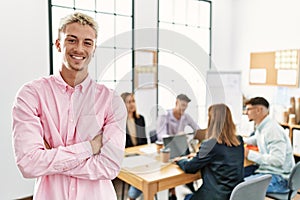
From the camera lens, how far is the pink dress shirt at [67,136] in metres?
0.95

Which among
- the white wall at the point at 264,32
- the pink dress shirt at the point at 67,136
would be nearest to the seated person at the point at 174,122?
the pink dress shirt at the point at 67,136

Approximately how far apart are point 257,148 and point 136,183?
1355 mm

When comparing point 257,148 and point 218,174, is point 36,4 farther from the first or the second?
point 257,148

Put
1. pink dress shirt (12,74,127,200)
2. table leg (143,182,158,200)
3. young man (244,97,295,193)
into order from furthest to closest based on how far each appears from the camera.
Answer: young man (244,97,295,193), table leg (143,182,158,200), pink dress shirt (12,74,127,200)

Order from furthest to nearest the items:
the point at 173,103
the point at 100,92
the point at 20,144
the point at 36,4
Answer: the point at 36,4
the point at 173,103
the point at 100,92
the point at 20,144

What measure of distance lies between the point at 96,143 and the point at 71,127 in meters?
0.12

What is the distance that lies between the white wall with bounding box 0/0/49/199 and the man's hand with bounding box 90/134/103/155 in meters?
2.10

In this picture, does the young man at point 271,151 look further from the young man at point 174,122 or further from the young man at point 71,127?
the young man at point 71,127

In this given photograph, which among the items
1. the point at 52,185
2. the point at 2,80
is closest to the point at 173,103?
the point at 52,185

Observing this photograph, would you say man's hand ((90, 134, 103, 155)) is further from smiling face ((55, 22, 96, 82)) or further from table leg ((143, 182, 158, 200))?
table leg ((143, 182, 158, 200))

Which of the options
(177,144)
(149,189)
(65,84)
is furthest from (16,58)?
(65,84)

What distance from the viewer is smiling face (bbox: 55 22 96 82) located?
98 cm

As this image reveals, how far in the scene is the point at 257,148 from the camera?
105 inches

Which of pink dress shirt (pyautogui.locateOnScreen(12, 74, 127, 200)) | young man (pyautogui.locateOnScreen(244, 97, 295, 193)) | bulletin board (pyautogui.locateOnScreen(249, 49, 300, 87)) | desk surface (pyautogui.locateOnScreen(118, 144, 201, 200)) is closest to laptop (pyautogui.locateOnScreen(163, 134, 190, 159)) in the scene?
desk surface (pyautogui.locateOnScreen(118, 144, 201, 200))
